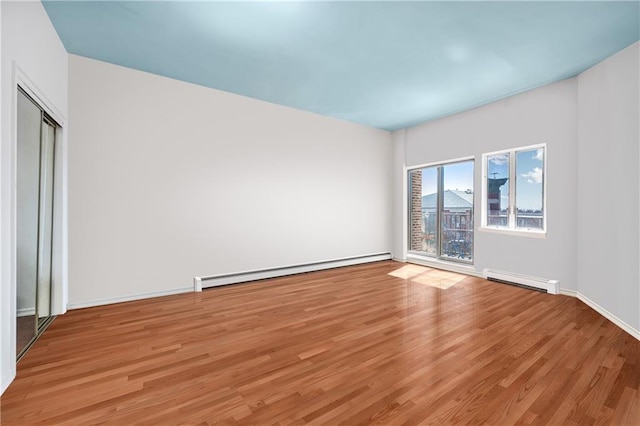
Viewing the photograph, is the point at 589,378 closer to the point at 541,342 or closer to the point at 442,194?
the point at 541,342

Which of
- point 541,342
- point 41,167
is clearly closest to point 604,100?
point 541,342

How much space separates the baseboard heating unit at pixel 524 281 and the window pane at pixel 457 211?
0.78 metres

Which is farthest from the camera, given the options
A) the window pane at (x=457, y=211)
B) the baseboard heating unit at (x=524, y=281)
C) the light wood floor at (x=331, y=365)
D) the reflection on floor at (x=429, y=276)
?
the window pane at (x=457, y=211)

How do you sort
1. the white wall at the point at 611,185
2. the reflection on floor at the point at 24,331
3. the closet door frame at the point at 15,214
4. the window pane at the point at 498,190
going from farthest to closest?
1. the window pane at the point at 498,190
2. the white wall at the point at 611,185
3. the reflection on floor at the point at 24,331
4. the closet door frame at the point at 15,214

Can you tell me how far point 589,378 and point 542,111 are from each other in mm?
3707

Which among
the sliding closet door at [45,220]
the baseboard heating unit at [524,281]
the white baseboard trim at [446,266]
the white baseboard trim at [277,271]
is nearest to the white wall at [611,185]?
the baseboard heating unit at [524,281]

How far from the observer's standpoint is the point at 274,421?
5.31 ft

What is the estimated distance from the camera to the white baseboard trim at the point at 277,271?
4301 millimetres

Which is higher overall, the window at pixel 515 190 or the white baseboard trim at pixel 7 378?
the window at pixel 515 190

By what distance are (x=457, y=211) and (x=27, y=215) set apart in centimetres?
645

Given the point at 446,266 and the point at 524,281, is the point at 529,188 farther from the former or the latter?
the point at 446,266

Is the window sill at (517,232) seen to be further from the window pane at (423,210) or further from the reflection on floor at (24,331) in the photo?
the reflection on floor at (24,331)

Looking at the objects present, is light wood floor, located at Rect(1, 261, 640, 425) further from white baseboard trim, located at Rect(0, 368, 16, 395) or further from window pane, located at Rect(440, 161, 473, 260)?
window pane, located at Rect(440, 161, 473, 260)

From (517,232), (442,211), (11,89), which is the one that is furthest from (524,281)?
(11,89)
